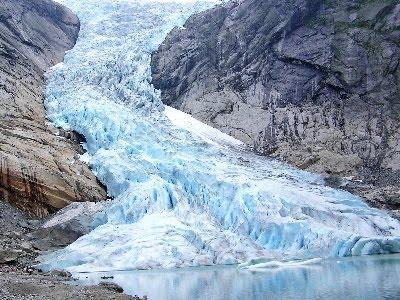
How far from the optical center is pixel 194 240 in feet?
71.8

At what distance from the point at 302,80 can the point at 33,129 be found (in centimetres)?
1766

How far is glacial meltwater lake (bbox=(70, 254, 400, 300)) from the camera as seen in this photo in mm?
12752

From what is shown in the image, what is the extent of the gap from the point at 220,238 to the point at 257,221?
221 centimetres

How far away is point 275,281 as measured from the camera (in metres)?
15.4

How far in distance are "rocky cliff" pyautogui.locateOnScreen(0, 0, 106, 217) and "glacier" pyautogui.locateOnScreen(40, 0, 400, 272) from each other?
1124 millimetres

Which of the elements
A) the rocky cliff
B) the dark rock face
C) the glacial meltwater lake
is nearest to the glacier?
the rocky cliff

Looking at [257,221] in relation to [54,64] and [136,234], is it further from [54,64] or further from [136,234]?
[54,64]

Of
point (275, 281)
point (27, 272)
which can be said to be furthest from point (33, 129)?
point (275, 281)

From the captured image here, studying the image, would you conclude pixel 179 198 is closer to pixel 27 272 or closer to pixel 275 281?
pixel 27 272

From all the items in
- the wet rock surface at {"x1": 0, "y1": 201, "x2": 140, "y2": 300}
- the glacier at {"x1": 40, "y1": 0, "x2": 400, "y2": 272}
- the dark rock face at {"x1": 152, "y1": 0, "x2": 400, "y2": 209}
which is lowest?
the wet rock surface at {"x1": 0, "y1": 201, "x2": 140, "y2": 300}

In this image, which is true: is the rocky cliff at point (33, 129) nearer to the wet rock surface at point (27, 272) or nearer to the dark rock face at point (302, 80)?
the wet rock surface at point (27, 272)

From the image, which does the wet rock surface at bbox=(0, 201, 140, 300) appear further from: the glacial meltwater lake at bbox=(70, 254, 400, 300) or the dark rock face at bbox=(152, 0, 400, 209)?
the dark rock face at bbox=(152, 0, 400, 209)

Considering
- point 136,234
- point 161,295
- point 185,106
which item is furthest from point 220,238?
point 185,106

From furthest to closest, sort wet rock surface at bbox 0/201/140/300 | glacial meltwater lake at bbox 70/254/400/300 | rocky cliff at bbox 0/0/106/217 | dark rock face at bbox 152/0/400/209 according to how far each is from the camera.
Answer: dark rock face at bbox 152/0/400/209, rocky cliff at bbox 0/0/106/217, glacial meltwater lake at bbox 70/254/400/300, wet rock surface at bbox 0/201/140/300
